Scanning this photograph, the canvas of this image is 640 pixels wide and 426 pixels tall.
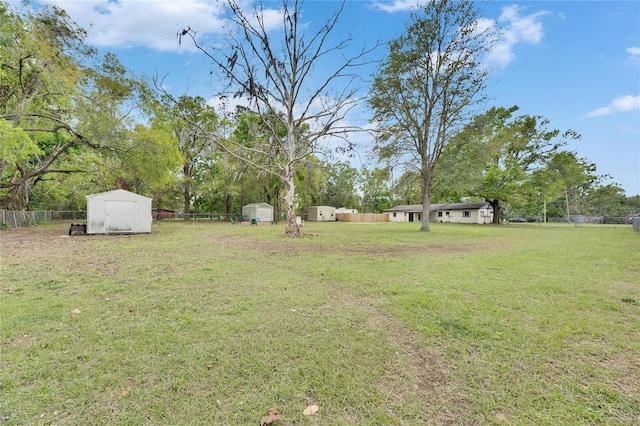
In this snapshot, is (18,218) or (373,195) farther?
(373,195)

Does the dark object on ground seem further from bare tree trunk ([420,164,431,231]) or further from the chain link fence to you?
bare tree trunk ([420,164,431,231])

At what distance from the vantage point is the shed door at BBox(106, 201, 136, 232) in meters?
14.6

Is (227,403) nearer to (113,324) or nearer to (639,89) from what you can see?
(113,324)

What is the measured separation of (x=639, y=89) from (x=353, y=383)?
18780 mm

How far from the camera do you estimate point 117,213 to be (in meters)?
14.8

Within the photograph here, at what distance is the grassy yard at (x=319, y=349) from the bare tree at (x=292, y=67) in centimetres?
977

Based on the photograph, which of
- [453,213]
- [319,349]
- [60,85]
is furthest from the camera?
[453,213]

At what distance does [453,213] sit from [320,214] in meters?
19.9

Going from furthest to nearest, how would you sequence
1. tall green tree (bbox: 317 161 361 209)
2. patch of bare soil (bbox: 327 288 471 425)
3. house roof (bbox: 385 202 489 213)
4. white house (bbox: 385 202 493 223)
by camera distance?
tall green tree (bbox: 317 161 361 209) → white house (bbox: 385 202 493 223) → house roof (bbox: 385 202 489 213) → patch of bare soil (bbox: 327 288 471 425)

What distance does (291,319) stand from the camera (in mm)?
3561

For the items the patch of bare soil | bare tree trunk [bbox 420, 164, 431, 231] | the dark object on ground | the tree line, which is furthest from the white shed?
bare tree trunk [bbox 420, 164, 431, 231]

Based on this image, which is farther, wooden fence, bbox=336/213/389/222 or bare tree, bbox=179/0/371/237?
wooden fence, bbox=336/213/389/222

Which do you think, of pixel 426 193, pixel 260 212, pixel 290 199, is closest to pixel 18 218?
pixel 260 212

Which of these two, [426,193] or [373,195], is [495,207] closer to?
[426,193]
